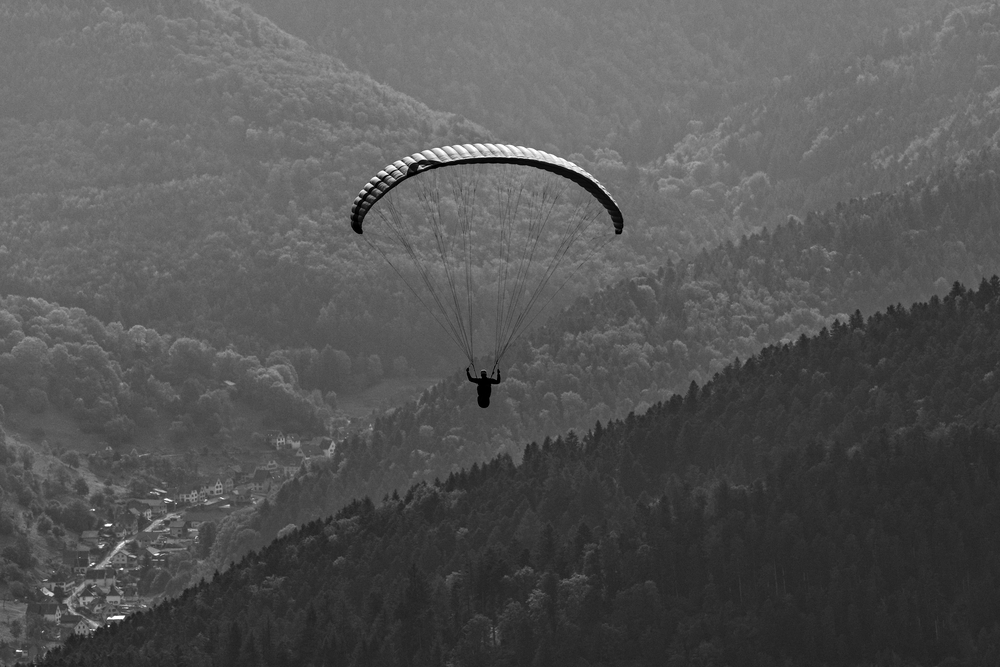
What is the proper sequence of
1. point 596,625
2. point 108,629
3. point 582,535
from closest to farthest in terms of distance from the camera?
point 596,625 < point 582,535 < point 108,629

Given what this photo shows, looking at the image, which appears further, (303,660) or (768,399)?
(768,399)

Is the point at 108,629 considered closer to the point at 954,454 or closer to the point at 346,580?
the point at 346,580

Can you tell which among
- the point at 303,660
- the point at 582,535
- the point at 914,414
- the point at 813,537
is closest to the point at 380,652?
the point at 303,660

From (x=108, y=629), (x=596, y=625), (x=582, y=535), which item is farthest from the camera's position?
(x=108, y=629)

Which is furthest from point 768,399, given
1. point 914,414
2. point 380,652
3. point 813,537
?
point 380,652

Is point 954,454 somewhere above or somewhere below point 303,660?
above

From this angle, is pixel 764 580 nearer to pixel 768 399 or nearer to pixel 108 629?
pixel 768 399
